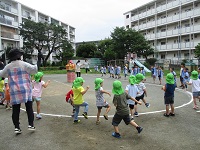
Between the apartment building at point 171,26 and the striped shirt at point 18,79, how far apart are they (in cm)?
3460

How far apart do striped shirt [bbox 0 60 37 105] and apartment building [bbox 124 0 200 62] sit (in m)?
34.6

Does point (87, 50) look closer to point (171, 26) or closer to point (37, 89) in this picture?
point (171, 26)

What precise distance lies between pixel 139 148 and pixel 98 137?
3.41 feet

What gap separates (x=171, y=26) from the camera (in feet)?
131

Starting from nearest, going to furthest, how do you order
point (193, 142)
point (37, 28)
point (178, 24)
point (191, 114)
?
1. point (193, 142)
2. point (191, 114)
3. point (178, 24)
4. point (37, 28)

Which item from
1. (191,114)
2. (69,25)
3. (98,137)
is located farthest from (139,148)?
→ (69,25)

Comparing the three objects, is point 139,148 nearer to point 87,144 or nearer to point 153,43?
point 87,144

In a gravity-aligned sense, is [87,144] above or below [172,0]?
below

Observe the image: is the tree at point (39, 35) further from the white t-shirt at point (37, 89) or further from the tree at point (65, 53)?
the white t-shirt at point (37, 89)

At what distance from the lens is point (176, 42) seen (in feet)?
126

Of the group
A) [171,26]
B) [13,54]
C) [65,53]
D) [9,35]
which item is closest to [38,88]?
[13,54]

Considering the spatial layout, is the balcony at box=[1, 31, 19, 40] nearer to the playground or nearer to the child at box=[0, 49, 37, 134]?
the playground

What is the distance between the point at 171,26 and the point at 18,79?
40036 millimetres

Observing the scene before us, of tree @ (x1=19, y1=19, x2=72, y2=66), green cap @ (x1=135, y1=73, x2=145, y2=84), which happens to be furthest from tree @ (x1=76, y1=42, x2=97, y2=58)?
green cap @ (x1=135, y1=73, x2=145, y2=84)
